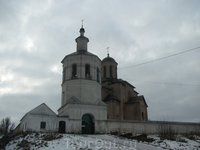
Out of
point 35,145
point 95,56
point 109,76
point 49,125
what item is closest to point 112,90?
point 109,76

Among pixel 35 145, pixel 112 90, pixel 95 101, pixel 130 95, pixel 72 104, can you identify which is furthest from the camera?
pixel 130 95

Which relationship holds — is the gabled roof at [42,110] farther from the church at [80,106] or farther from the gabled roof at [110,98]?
the gabled roof at [110,98]

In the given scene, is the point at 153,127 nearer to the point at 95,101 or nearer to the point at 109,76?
the point at 95,101

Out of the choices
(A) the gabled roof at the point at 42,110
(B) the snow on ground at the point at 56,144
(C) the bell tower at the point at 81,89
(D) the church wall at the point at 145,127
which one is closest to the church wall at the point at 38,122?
(A) the gabled roof at the point at 42,110

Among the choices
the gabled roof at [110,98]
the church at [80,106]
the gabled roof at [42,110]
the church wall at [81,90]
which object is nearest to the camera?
the gabled roof at [42,110]

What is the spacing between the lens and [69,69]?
20266 millimetres

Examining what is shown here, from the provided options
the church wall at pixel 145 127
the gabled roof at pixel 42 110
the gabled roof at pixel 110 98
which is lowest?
the church wall at pixel 145 127

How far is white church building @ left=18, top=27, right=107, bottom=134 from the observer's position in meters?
16.3

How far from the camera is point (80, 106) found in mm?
18016

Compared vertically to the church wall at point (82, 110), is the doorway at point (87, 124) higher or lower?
lower

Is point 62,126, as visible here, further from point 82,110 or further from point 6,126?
point 6,126

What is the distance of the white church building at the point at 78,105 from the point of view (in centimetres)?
1630

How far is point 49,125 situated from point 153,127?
33.8 ft

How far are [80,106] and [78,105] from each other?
0.64 feet
